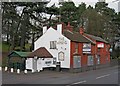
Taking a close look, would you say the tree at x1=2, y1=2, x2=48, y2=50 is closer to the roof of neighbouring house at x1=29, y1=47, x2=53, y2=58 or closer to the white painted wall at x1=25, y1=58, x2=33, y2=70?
the roof of neighbouring house at x1=29, y1=47, x2=53, y2=58

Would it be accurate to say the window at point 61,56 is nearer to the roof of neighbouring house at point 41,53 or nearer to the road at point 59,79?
the roof of neighbouring house at point 41,53

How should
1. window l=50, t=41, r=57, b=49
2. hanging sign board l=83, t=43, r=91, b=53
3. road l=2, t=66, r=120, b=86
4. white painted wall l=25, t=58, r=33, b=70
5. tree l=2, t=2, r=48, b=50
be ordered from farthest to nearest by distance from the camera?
tree l=2, t=2, r=48, b=50 < hanging sign board l=83, t=43, r=91, b=53 < window l=50, t=41, r=57, b=49 < white painted wall l=25, t=58, r=33, b=70 < road l=2, t=66, r=120, b=86

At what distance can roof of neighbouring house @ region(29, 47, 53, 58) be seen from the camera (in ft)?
135

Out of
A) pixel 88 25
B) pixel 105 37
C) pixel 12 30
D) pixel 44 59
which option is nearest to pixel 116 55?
pixel 105 37

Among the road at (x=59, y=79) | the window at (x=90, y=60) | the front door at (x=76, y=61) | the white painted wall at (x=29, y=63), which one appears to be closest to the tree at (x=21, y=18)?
the white painted wall at (x=29, y=63)

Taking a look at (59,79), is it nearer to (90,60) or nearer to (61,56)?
(61,56)

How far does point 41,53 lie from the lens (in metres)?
42.7

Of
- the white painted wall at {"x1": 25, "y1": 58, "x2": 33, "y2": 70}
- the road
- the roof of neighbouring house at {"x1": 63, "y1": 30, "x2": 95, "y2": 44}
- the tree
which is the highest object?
the tree

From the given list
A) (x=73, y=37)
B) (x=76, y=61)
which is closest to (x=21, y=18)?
(x=73, y=37)

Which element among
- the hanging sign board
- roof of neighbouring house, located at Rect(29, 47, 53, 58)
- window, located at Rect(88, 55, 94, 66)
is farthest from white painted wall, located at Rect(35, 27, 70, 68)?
window, located at Rect(88, 55, 94, 66)

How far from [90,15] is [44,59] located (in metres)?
31.2

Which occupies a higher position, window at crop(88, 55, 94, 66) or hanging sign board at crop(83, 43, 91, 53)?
hanging sign board at crop(83, 43, 91, 53)

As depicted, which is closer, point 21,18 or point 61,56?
point 61,56

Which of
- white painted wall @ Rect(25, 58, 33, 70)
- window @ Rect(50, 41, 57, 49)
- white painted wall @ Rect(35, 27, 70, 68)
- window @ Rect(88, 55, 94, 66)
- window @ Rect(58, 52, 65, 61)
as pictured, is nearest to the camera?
white painted wall @ Rect(25, 58, 33, 70)
